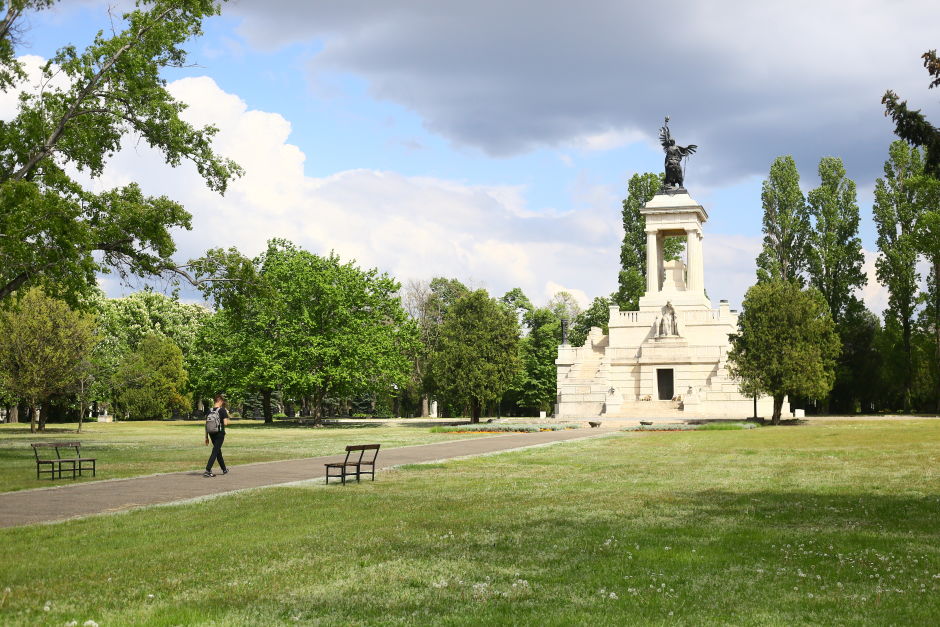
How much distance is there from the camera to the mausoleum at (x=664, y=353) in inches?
2413

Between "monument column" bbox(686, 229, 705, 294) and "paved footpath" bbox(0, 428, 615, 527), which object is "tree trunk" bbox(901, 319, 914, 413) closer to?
"monument column" bbox(686, 229, 705, 294)

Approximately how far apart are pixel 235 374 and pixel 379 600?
5447cm

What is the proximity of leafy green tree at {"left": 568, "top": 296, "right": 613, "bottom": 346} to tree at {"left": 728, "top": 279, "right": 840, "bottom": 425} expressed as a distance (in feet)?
113

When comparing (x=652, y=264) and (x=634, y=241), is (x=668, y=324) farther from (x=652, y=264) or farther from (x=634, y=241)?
(x=634, y=241)

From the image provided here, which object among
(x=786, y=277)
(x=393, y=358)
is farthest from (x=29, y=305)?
(x=786, y=277)

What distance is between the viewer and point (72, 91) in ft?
92.3

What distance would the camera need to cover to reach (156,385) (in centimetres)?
7981

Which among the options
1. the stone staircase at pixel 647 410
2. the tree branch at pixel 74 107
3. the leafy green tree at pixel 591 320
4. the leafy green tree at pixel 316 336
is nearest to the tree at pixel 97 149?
the tree branch at pixel 74 107

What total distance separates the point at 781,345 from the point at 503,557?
42.5 metres

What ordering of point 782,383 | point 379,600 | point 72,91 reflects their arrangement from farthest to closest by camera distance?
point 782,383 → point 72,91 → point 379,600

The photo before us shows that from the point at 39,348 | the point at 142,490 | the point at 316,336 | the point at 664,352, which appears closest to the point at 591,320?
the point at 664,352

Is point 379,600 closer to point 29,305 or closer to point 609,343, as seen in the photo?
point 29,305

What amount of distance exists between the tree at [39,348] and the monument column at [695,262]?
45794 mm

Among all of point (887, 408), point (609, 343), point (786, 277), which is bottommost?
point (887, 408)
